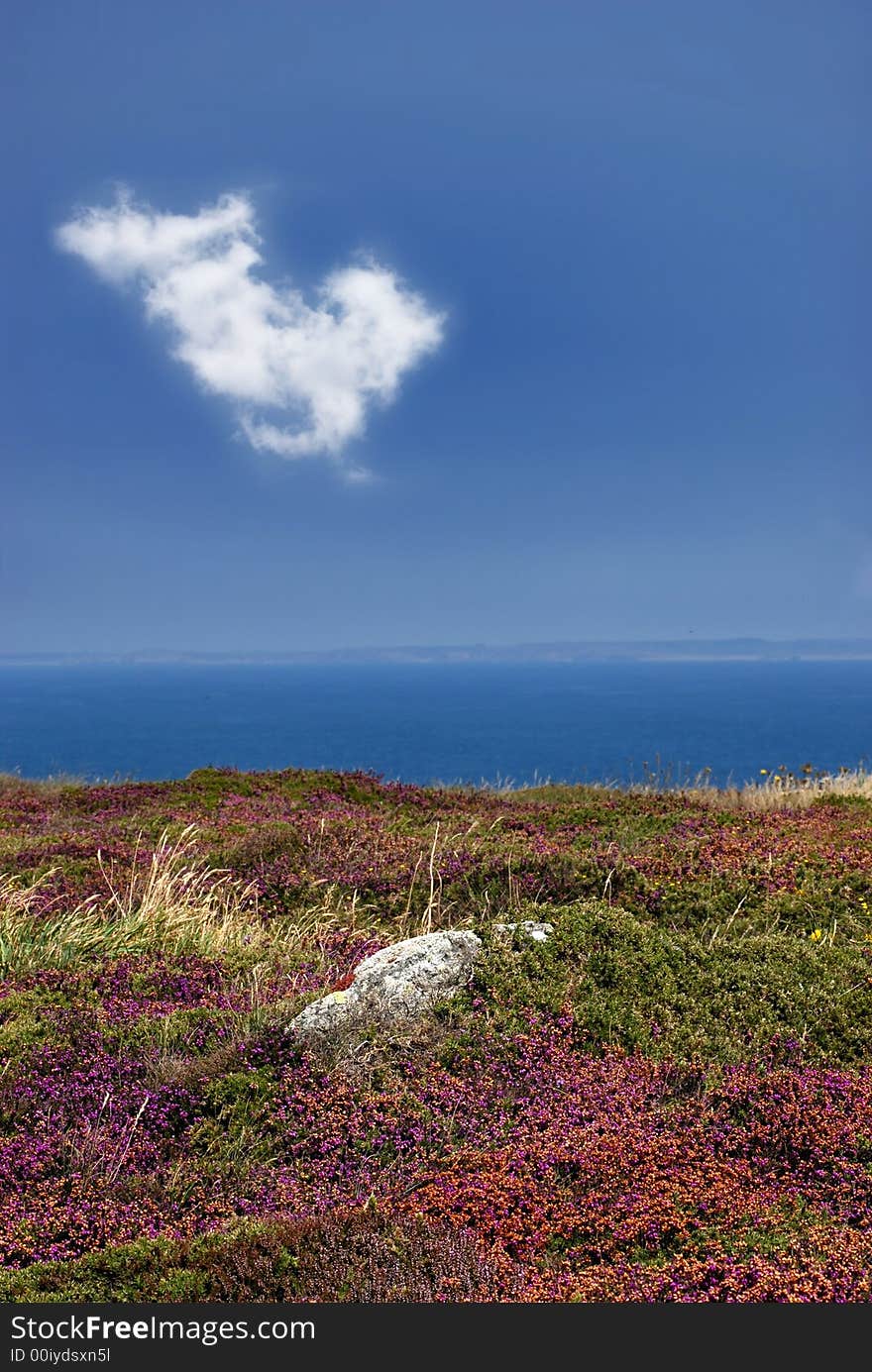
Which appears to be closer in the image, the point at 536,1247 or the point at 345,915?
the point at 536,1247

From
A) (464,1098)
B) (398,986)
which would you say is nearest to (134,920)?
(398,986)

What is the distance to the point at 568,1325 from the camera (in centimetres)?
324

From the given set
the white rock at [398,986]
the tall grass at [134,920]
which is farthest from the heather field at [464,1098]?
the white rock at [398,986]

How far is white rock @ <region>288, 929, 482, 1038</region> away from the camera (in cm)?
616

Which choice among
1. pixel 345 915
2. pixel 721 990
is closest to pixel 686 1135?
pixel 721 990

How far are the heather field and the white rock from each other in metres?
0.18

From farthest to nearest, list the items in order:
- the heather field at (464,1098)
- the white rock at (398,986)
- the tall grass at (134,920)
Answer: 1. the tall grass at (134,920)
2. the white rock at (398,986)
3. the heather field at (464,1098)

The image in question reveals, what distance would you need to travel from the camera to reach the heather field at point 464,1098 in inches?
147

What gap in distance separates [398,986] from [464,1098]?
1434 millimetres

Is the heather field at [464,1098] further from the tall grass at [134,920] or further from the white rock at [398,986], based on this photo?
the white rock at [398,986]

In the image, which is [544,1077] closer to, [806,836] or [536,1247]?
[536,1247]

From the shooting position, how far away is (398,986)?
21.6 ft

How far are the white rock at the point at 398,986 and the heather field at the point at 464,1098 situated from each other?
18 cm

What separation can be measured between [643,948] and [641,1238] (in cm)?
365
